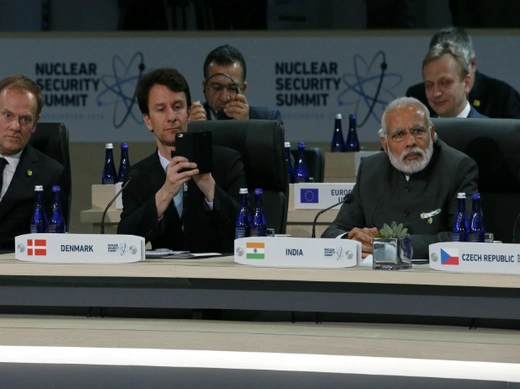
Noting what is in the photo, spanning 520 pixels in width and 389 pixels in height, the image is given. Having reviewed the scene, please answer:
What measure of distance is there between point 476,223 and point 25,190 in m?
1.66

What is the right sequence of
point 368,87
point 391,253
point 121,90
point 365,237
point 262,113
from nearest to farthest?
point 391,253 < point 365,237 < point 262,113 < point 368,87 < point 121,90

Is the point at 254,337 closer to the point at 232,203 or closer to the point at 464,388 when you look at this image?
the point at 464,388

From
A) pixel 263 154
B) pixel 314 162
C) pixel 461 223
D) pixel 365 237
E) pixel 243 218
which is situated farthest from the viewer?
pixel 314 162

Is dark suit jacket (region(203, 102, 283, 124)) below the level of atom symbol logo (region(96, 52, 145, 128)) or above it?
below

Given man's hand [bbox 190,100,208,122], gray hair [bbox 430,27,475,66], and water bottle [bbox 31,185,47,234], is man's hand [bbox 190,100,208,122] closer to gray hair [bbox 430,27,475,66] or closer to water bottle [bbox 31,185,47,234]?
water bottle [bbox 31,185,47,234]

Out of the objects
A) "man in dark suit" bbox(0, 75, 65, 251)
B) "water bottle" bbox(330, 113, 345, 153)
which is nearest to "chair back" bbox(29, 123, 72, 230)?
"man in dark suit" bbox(0, 75, 65, 251)

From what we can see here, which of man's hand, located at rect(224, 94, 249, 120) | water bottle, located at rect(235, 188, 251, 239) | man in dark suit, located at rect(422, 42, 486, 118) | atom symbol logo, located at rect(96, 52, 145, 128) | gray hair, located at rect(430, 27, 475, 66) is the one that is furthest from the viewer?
atom symbol logo, located at rect(96, 52, 145, 128)

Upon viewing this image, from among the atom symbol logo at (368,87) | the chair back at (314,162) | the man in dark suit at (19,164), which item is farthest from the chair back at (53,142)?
the atom symbol logo at (368,87)

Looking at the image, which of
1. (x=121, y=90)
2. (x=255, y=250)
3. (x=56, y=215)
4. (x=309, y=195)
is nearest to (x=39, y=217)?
(x=56, y=215)

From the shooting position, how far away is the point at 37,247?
2.75 m

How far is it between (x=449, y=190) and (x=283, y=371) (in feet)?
3.92

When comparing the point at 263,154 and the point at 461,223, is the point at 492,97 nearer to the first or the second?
the point at 263,154

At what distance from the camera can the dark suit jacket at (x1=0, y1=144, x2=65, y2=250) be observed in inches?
145

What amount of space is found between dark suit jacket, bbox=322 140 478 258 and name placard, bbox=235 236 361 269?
32.8 inches
